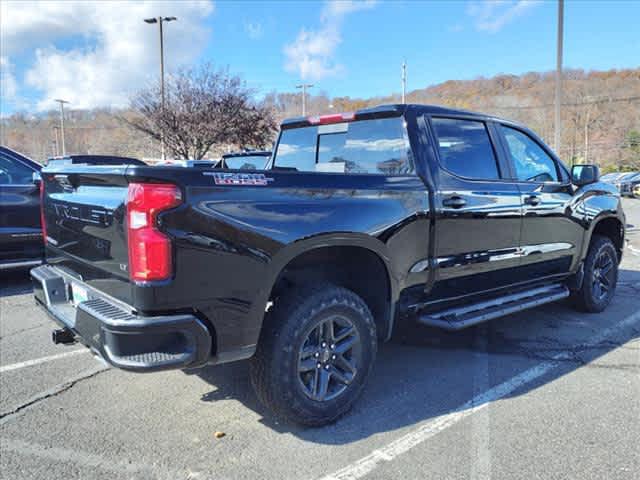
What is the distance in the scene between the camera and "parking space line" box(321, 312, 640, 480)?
8.56 ft

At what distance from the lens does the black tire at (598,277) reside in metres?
5.28

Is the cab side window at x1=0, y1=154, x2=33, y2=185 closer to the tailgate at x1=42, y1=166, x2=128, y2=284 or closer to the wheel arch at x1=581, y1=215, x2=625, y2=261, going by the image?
the tailgate at x1=42, y1=166, x2=128, y2=284

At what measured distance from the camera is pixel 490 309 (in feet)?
13.3

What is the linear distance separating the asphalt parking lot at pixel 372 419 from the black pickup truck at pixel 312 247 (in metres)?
0.32

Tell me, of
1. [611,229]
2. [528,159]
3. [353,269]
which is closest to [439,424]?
[353,269]

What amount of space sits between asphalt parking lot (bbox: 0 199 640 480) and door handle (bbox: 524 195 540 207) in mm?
1242

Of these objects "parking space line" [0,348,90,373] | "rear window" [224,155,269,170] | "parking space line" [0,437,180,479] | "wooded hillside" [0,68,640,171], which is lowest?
"parking space line" [0,437,180,479]

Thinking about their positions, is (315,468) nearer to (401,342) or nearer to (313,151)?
(401,342)

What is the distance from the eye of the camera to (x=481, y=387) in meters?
3.56

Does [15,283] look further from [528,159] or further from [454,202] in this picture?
[528,159]

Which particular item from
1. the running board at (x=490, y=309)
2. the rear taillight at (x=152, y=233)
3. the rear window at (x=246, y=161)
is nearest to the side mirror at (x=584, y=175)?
the running board at (x=490, y=309)

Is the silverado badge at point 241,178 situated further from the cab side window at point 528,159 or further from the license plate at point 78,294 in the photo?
the cab side window at point 528,159

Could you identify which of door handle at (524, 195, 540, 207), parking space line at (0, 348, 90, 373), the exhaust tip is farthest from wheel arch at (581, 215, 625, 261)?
parking space line at (0, 348, 90, 373)

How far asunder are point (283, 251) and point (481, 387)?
1848 mm
